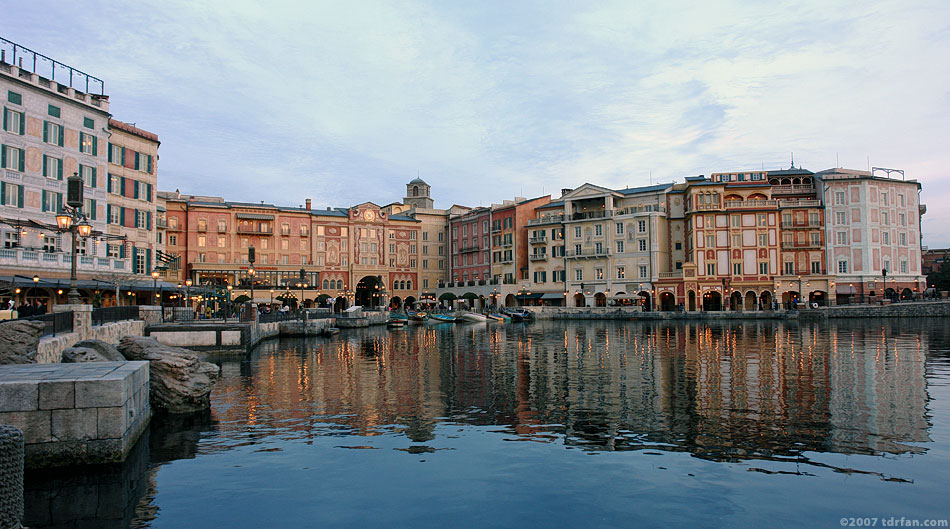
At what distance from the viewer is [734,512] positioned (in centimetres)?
823

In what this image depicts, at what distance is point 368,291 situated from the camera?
89.5 meters

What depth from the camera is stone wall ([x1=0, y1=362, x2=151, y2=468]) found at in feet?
30.9

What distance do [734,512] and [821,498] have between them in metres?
1.50

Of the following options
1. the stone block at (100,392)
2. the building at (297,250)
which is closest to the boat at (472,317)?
the building at (297,250)

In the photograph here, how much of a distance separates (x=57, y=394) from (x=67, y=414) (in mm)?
383

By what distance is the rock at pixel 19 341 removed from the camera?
40.9ft

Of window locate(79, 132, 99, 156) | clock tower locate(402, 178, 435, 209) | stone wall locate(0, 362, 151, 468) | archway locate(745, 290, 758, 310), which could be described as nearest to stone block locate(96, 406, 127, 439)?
stone wall locate(0, 362, 151, 468)

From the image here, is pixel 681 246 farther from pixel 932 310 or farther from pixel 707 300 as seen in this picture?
pixel 932 310

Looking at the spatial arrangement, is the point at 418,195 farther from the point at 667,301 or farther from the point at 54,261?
the point at 54,261

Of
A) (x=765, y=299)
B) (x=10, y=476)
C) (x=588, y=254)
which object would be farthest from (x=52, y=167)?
(x=765, y=299)

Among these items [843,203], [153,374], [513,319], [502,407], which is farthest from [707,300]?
[153,374]

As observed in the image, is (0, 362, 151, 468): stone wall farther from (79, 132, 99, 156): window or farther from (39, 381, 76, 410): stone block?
(79, 132, 99, 156): window

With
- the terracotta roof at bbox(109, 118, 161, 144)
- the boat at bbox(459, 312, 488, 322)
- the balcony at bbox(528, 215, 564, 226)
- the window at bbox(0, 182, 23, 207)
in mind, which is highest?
the terracotta roof at bbox(109, 118, 161, 144)

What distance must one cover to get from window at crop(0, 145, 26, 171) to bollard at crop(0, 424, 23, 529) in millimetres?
36230
